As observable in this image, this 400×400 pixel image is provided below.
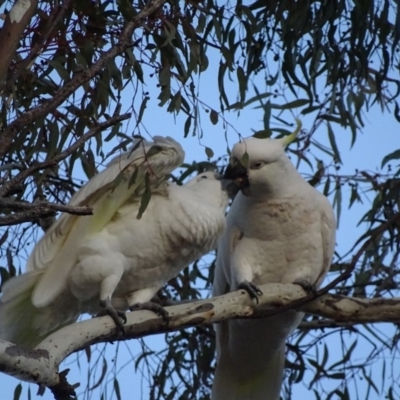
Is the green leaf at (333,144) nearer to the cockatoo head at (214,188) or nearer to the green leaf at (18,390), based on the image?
the cockatoo head at (214,188)

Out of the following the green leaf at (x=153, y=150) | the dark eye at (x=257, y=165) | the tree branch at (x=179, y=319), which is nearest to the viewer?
the tree branch at (x=179, y=319)

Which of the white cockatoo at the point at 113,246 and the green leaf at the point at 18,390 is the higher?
the white cockatoo at the point at 113,246

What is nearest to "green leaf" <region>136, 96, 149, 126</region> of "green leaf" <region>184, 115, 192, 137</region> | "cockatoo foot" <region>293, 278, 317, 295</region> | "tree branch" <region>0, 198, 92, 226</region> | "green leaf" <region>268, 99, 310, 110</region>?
"green leaf" <region>184, 115, 192, 137</region>

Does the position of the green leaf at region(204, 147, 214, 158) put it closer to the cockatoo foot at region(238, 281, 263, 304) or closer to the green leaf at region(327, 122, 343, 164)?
the cockatoo foot at region(238, 281, 263, 304)

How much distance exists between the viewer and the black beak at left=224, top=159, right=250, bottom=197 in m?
2.85

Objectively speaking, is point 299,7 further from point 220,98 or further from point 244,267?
point 244,267

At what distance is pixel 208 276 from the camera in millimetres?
3709

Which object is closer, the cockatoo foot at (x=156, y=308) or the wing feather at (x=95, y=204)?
the cockatoo foot at (x=156, y=308)

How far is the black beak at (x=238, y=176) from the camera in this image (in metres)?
2.85

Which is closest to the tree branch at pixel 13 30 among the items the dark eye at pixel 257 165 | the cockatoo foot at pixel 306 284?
the dark eye at pixel 257 165

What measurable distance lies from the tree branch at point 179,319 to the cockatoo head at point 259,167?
0.37 m

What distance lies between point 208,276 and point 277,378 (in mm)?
579

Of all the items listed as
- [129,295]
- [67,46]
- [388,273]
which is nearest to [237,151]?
[129,295]

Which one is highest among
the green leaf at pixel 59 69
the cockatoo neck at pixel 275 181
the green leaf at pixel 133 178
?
the cockatoo neck at pixel 275 181
